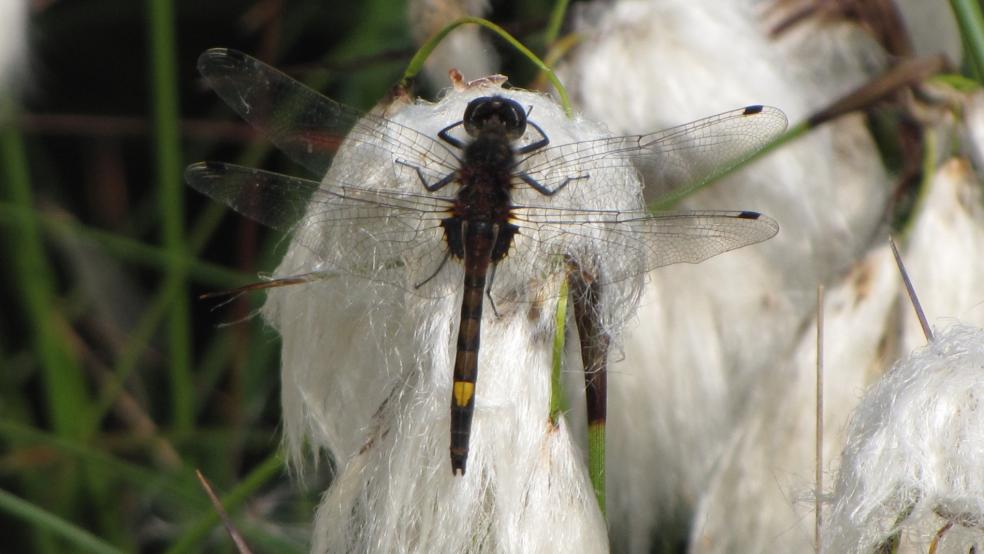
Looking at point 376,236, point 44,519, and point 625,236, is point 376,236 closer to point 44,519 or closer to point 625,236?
Result: point 625,236

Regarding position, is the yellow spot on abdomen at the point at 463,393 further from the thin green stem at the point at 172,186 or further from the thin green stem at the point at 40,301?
the thin green stem at the point at 40,301

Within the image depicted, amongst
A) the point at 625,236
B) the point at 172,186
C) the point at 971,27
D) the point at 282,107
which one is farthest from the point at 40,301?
the point at 971,27

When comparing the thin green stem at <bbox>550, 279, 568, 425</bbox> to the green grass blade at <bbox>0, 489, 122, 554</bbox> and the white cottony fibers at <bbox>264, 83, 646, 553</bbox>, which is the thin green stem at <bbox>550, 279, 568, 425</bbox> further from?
the green grass blade at <bbox>0, 489, 122, 554</bbox>

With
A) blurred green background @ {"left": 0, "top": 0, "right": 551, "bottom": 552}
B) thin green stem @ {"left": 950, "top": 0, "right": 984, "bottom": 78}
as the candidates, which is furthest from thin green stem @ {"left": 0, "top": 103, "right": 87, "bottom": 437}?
thin green stem @ {"left": 950, "top": 0, "right": 984, "bottom": 78}

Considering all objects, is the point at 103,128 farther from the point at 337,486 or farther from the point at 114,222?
the point at 337,486

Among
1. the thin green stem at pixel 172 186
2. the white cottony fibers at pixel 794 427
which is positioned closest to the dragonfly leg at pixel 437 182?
the white cottony fibers at pixel 794 427

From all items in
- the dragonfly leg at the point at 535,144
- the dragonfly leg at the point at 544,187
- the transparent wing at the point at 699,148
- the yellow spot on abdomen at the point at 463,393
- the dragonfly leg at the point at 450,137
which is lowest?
the yellow spot on abdomen at the point at 463,393

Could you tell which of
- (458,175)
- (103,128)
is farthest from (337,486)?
(103,128)
